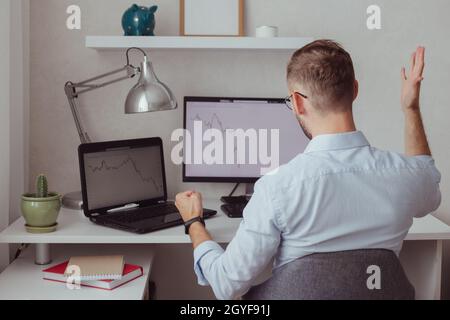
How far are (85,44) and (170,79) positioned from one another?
0.36 meters

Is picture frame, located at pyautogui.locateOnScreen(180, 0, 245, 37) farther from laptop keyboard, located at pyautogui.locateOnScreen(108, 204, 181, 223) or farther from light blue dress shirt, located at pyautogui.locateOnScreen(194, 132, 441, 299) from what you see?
light blue dress shirt, located at pyautogui.locateOnScreen(194, 132, 441, 299)

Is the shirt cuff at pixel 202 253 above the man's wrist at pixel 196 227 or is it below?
below

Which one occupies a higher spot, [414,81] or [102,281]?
[414,81]

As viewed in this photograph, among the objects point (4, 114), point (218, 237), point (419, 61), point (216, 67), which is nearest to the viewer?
point (419, 61)

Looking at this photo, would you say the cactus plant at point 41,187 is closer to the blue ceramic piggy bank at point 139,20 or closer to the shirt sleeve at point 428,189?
the blue ceramic piggy bank at point 139,20

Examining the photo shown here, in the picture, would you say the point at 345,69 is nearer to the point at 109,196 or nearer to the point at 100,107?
the point at 109,196

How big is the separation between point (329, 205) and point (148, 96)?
3.40 feet

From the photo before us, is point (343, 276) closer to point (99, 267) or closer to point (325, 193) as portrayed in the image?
point (325, 193)

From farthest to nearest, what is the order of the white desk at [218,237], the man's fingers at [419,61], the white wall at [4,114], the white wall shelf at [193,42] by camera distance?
the white wall shelf at [193,42] < the white wall at [4,114] < the white desk at [218,237] < the man's fingers at [419,61]

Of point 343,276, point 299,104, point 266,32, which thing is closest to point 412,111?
point 299,104

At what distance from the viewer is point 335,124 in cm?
133

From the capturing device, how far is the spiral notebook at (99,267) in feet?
5.96

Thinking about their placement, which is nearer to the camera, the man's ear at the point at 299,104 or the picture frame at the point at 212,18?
the man's ear at the point at 299,104

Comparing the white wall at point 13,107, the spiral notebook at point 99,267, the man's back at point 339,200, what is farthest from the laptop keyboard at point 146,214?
the man's back at point 339,200
